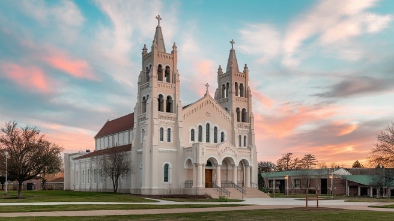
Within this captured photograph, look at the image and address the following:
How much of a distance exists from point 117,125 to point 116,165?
19.5 metres

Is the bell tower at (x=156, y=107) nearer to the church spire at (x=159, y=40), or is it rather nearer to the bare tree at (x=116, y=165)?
the church spire at (x=159, y=40)

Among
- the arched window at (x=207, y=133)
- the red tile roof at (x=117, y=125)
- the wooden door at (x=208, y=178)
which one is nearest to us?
the wooden door at (x=208, y=178)

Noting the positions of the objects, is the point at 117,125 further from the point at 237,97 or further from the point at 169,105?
the point at 237,97

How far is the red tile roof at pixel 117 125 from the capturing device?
274 ft

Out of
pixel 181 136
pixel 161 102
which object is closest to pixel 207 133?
pixel 181 136

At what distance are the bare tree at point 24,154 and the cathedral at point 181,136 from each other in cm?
1454

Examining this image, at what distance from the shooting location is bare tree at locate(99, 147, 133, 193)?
233 feet

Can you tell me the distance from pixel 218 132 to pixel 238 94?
9.80m

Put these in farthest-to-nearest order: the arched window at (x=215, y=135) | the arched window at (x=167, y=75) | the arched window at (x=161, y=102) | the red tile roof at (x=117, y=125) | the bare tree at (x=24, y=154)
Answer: the red tile roof at (x=117, y=125), the arched window at (x=215, y=135), the arched window at (x=167, y=75), the arched window at (x=161, y=102), the bare tree at (x=24, y=154)

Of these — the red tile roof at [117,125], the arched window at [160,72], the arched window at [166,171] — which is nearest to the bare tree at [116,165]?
the arched window at [166,171]

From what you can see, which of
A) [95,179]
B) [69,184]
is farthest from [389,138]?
[69,184]

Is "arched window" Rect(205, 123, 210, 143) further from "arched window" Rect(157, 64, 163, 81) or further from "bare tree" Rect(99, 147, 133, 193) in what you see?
"bare tree" Rect(99, 147, 133, 193)

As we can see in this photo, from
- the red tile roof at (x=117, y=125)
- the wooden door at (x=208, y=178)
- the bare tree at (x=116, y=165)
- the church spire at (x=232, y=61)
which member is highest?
the church spire at (x=232, y=61)

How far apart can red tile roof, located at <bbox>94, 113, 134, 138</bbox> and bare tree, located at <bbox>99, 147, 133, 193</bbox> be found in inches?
309
